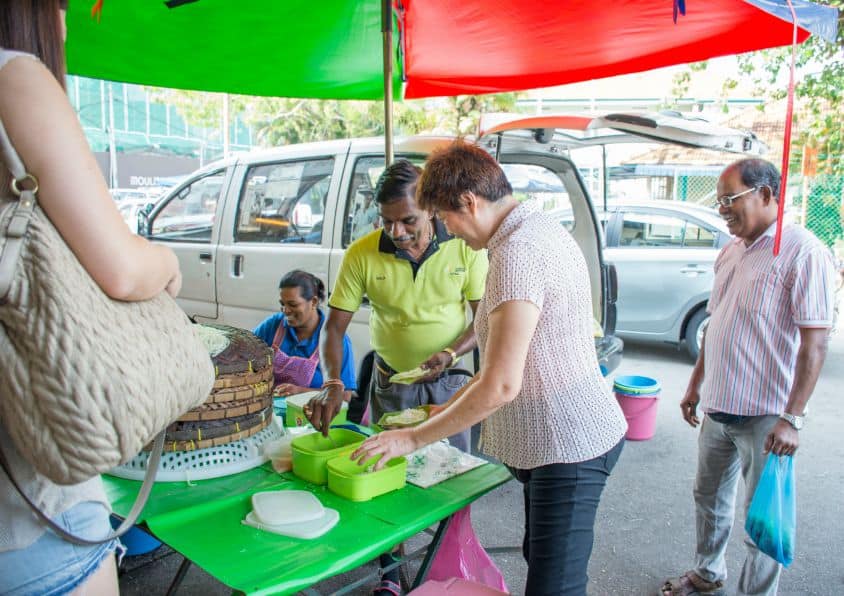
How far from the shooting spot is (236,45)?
3.89m

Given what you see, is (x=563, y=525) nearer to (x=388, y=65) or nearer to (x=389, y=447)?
(x=389, y=447)

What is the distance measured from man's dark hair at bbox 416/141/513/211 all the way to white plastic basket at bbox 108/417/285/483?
3.22 ft

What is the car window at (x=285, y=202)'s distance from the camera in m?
4.57

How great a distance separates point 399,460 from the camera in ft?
6.37

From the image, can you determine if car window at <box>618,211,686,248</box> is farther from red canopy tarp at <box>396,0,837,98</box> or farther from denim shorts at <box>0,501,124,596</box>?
denim shorts at <box>0,501,124,596</box>

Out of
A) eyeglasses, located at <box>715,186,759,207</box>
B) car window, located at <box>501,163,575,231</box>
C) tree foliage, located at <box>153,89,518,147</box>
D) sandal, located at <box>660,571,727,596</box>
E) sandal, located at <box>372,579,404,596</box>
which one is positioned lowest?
sandal, located at <box>660,571,727,596</box>

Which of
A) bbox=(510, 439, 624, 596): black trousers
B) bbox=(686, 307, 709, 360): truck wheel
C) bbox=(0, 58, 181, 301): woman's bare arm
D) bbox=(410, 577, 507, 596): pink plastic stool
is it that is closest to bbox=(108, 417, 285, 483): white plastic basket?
bbox=(410, 577, 507, 596): pink plastic stool

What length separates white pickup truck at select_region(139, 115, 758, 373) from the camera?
4.11m

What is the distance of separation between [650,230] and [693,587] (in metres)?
4.71

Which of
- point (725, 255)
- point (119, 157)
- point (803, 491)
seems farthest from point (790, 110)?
point (119, 157)

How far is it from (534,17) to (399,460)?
2494mm

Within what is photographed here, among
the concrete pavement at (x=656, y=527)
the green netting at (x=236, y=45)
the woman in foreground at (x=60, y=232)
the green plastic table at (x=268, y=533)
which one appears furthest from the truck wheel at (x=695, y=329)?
the woman in foreground at (x=60, y=232)

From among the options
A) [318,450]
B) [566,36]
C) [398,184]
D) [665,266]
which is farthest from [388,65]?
[665,266]

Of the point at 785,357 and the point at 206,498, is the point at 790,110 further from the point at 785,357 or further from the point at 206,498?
the point at 206,498
